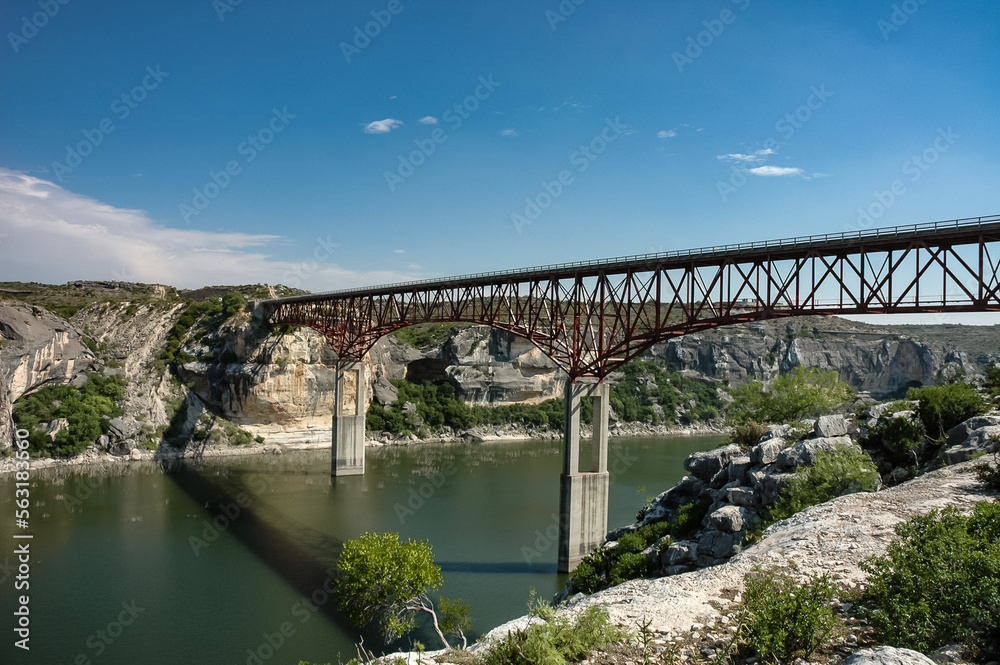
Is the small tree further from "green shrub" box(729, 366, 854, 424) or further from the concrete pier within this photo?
"green shrub" box(729, 366, 854, 424)

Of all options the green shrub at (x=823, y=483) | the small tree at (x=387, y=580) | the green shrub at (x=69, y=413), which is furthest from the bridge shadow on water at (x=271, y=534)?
the green shrub at (x=823, y=483)

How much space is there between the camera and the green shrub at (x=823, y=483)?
51.8 ft

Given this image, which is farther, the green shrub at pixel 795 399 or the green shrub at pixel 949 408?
the green shrub at pixel 795 399

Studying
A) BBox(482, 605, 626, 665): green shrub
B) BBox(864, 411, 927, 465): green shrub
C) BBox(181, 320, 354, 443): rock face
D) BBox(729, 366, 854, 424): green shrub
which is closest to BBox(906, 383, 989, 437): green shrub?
BBox(864, 411, 927, 465): green shrub

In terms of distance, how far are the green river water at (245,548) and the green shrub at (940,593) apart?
1218 cm

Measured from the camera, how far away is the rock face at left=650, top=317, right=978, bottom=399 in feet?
289

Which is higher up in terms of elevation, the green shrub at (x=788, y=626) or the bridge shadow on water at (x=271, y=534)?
the green shrub at (x=788, y=626)

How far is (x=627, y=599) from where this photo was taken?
34.3 ft

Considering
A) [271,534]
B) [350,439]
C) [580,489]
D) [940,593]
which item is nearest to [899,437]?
[580,489]

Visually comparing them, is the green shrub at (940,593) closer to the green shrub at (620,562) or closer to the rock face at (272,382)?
the green shrub at (620,562)

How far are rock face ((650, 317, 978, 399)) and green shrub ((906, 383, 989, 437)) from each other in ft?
231

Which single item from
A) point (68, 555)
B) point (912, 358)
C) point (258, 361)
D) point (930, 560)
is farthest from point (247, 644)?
point (912, 358)

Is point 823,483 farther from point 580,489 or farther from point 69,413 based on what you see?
point 69,413

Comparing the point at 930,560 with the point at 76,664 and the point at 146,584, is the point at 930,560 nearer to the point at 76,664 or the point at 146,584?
the point at 76,664
